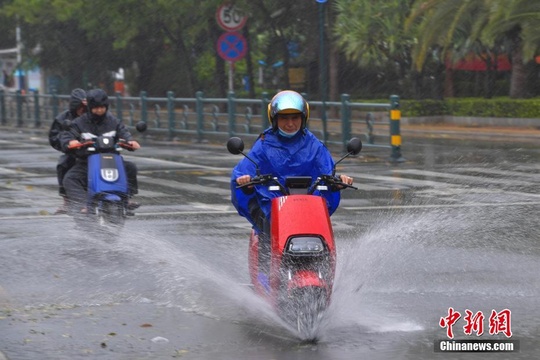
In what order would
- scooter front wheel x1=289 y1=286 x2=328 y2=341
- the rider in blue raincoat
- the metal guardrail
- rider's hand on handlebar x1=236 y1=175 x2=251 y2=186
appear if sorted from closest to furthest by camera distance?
scooter front wheel x1=289 y1=286 x2=328 y2=341
rider's hand on handlebar x1=236 y1=175 x2=251 y2=186
the rider in blue raincoat
the metal guardrail

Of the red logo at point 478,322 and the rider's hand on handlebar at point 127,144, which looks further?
the rider's hand on handlebar at point 127,144

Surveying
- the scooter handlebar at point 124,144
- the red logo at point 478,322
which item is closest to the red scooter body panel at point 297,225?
the red logo at point 478,322

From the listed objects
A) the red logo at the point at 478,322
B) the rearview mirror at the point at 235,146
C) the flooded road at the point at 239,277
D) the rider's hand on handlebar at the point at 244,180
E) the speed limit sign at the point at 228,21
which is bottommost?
the flooded road at the point at 239,277

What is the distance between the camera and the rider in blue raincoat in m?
7.73

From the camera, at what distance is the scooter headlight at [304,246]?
23.3ft

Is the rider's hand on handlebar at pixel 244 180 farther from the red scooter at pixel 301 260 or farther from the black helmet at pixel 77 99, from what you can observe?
the black helmet at pixel 77 99

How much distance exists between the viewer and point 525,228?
474 inches

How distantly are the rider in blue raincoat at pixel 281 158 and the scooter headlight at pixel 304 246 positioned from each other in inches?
22.4

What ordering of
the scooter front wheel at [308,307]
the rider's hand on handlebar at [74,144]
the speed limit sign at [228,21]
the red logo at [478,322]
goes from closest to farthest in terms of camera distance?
1. the scooter front wheel at [308,307]
2. the red logo at [478,322]
3. the rider's hand on handlebar at [74,144]
4. the speed limit sign at [228,21]

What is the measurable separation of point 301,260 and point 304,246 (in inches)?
3.5

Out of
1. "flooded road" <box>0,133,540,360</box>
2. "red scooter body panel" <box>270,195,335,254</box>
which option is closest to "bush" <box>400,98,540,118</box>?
"flooded road" <box>0,133,540,360</box>

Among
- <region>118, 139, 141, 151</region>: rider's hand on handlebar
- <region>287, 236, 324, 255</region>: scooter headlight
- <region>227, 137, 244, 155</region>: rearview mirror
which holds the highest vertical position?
<region>227, 137, 244, 155</region>: rearview mirror

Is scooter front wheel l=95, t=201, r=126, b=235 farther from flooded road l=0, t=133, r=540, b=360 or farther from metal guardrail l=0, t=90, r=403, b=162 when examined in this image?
metal guardrail l=0, t=90, r=403, b=162

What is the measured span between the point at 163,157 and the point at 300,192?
16435 millimetres
